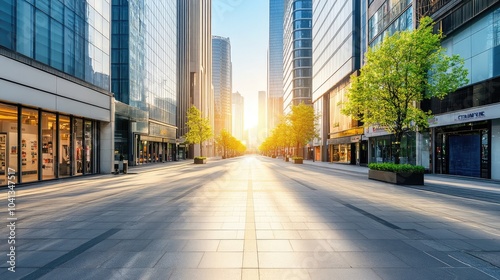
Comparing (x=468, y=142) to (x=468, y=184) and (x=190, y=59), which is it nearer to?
(x=468, y=184)

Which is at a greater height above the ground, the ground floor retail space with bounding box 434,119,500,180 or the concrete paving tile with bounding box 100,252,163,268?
the ground floor retail space with bounding box 434,119,500,180

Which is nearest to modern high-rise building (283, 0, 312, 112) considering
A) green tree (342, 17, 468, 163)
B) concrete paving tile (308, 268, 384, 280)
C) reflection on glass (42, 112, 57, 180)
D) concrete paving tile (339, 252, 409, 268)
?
green tree (342, 17, 468, 163)

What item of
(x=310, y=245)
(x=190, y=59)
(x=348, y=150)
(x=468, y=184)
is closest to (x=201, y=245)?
(x=310, y=245)

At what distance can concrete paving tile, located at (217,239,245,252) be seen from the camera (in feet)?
18.1

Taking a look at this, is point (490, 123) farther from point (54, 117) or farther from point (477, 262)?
point (54, 117)

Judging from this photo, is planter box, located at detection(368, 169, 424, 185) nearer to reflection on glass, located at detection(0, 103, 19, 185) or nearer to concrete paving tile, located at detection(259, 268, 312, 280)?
concrete paving tile, located at detection(259, 268, 312, 280)

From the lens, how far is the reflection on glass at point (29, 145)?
1627 cm

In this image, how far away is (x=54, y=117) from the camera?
1902cm

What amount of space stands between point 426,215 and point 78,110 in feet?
71.8

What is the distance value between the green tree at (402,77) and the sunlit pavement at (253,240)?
995cm

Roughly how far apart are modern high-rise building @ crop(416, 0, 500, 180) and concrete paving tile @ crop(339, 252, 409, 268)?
19.8m

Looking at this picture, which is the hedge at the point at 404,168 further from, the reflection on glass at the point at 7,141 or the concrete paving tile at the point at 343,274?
the reflection on glass at the point at 7,141

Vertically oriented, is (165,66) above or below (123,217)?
above

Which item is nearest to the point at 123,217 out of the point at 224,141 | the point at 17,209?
the point at 17,209
